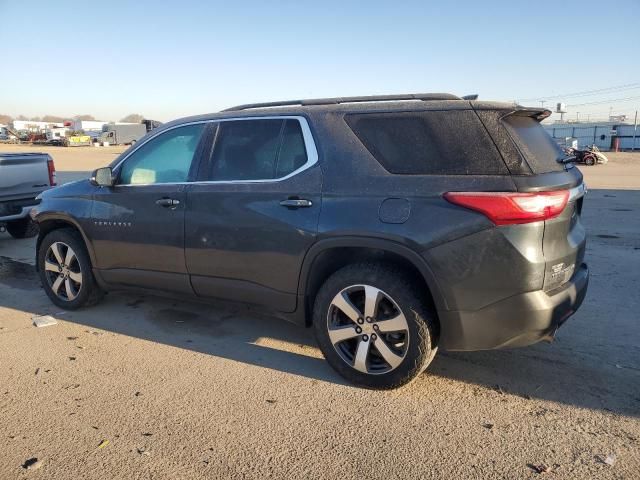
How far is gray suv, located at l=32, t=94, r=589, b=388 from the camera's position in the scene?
3.04m

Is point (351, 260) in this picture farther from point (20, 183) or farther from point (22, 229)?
point (22, 229)

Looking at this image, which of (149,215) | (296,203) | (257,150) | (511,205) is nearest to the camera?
(511,205)

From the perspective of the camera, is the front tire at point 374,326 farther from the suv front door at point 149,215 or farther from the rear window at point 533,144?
the suv front door at point 149,215

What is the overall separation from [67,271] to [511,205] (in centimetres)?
414

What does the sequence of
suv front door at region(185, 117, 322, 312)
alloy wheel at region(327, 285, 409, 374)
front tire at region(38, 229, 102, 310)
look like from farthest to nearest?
front tire at region(38, 229, 102, 310) → suv front door at region(185, 117, 322, 312) → alloy wheel at region(327, 285, 409, 374)

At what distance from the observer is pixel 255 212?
12.4 ft

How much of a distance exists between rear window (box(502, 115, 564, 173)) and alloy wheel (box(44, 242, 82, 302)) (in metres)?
4.02

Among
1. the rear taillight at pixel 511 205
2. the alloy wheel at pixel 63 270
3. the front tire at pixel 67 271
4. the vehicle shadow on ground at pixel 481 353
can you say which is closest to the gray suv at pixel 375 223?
the rear taillight at pixel 511 205

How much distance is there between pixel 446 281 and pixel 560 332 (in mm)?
1846

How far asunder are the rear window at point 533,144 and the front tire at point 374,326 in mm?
1054

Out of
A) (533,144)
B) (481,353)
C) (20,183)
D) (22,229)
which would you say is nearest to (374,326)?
(481,353)

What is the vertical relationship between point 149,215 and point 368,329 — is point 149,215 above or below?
above

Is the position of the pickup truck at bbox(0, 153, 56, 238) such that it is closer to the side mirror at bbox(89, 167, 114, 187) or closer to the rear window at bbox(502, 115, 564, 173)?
the side mirror at bbox(89, 167, 114, 187)

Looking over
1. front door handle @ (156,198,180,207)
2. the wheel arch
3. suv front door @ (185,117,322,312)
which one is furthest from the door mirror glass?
the wheel arch
